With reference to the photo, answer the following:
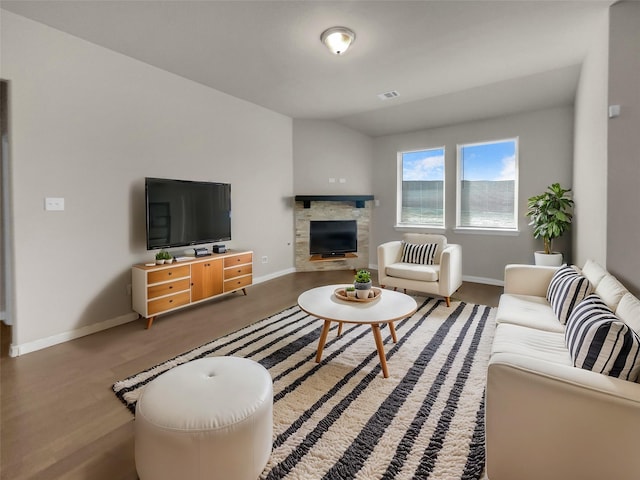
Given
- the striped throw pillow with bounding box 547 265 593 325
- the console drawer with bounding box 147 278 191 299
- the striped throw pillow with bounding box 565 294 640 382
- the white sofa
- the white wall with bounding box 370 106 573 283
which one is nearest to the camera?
the white sofa

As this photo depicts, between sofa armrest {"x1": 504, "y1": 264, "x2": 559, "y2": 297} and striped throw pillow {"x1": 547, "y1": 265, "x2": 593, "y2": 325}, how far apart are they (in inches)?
12.6

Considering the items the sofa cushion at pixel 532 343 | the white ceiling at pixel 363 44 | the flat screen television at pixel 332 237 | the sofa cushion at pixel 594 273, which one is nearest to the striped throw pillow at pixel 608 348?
the sofa cushion at pixel 532 343

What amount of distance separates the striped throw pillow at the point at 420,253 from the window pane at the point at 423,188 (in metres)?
1.58

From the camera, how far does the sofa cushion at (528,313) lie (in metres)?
2.15

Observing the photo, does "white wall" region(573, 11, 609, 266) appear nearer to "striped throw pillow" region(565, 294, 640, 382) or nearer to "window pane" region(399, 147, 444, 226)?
"striped throw pillow" region(565, 294, 640, 382)

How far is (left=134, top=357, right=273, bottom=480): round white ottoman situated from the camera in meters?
1.18

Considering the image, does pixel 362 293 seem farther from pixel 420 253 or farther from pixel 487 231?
pixel 487 231

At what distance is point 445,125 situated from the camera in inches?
211

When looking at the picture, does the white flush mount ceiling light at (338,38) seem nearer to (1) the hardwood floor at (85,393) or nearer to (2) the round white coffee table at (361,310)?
(2) the round white coffee table at (361,310)

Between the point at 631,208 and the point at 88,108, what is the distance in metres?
4.62

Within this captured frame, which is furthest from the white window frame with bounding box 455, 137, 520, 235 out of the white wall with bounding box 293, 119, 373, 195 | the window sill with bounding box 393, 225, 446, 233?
the white wall with bounding box 293, 119, 373, 195

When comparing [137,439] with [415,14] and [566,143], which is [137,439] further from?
[566,143]

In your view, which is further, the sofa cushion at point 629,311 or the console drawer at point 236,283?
the console drawer at point 236,283

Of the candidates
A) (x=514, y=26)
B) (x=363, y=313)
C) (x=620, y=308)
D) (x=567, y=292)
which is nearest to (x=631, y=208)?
(x=567, y=292)
